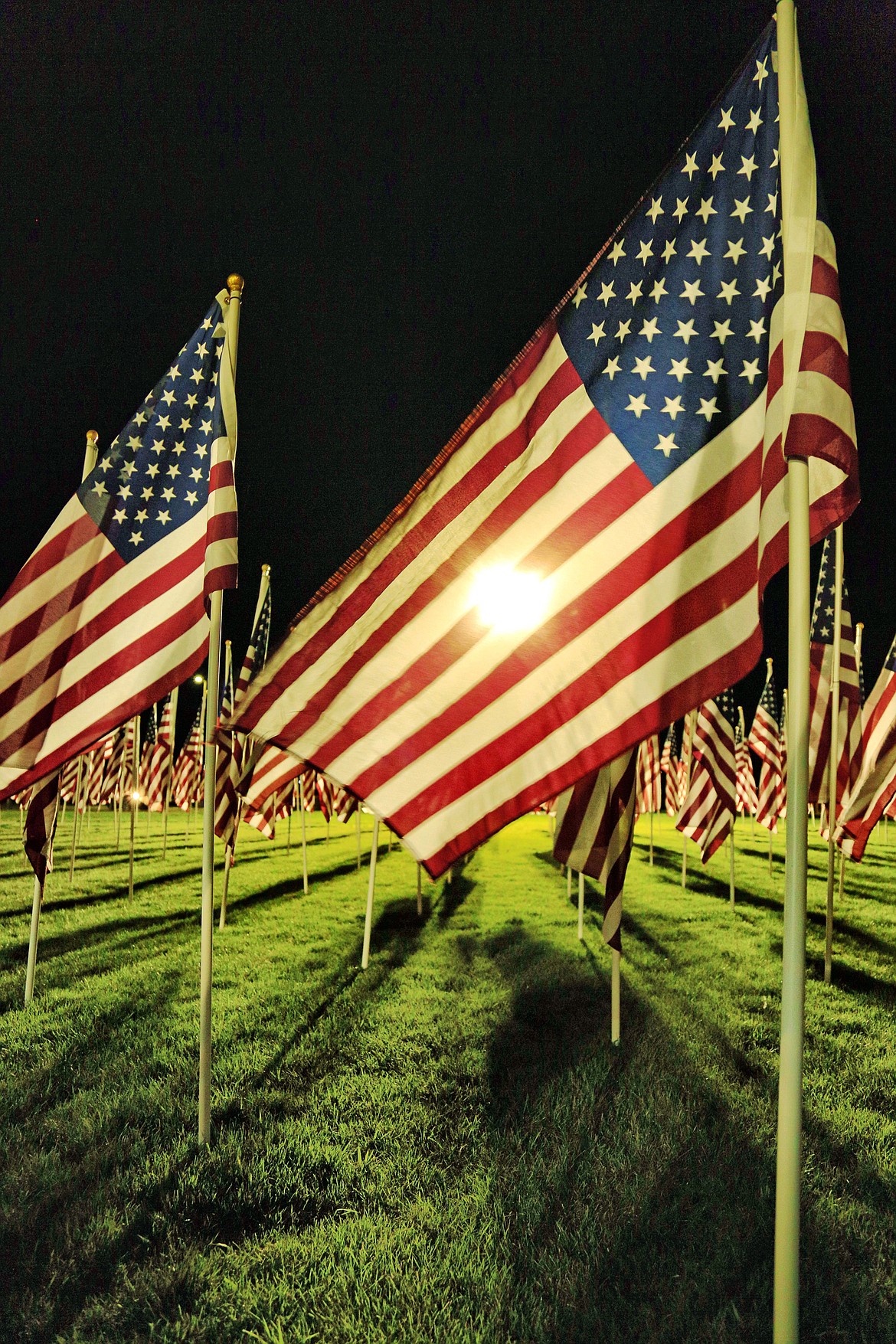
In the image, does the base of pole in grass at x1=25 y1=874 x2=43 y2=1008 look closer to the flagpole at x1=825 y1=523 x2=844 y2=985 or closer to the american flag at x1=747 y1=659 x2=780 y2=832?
the flagpole at x1=825 y1=523 x2=844 y2=985

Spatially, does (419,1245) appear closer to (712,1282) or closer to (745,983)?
(712,1282)

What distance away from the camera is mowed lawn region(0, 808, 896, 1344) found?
3.46 m

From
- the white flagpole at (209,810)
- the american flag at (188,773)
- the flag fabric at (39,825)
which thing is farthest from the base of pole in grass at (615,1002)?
the american flag at (188,773)

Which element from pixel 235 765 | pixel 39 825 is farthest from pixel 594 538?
pixel 235 765

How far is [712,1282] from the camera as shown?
3.56m

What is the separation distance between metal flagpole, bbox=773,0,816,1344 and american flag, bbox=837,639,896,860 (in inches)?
197

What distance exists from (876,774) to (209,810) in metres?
6.44

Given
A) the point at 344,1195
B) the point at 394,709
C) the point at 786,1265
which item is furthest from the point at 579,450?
the point at 344,1195

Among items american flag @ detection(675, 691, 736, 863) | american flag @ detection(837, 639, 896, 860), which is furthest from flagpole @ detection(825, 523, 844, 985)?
american flag @ detection(675, 691, 736, 863)

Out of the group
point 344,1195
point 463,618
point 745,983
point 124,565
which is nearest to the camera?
point 463,618

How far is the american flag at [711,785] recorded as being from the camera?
1206cm

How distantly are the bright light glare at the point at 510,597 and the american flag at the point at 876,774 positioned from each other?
4.94 m

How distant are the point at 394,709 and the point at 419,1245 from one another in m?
2.56

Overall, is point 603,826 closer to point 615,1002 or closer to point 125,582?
point 615,1002
